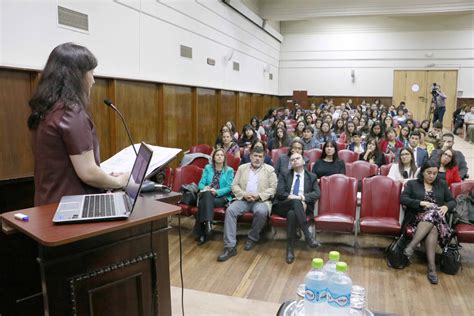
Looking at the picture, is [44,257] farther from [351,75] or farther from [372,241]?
[351,75]

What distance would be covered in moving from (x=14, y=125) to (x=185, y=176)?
1.86m

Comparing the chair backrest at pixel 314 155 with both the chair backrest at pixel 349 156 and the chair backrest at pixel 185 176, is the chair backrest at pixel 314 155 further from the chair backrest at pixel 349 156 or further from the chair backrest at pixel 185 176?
the chair backrest at pixel 185 176

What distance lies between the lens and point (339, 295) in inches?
51.5

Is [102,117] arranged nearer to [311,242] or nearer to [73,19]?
[73,19]

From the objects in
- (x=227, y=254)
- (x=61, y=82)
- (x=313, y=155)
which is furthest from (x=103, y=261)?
(x=313, y=155)

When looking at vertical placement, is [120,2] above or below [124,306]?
above

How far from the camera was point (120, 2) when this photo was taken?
5.38m

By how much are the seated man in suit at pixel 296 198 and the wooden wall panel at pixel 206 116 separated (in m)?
3.90

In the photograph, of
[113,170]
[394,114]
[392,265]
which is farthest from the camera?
[394,114]

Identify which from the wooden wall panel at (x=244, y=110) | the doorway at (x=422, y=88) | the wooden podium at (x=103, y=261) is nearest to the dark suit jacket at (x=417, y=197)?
the wooden podium at (x=103, y=261)

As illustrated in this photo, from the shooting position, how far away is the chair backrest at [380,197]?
12.8 feet

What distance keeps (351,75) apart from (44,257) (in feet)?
48.3

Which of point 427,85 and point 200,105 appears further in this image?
point 427,85

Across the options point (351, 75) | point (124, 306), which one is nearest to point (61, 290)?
point (124, 306)
